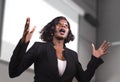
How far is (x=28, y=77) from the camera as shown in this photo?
260cm

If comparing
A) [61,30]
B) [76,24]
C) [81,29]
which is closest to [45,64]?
[61,30]

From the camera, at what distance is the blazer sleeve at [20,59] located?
0.93 meters

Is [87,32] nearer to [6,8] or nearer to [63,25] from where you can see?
[6,8]

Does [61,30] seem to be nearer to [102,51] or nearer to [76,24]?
[102,51]

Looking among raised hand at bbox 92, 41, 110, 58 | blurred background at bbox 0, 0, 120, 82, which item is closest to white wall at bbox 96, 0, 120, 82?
blurred background at bbox 0, 0, 120, 82

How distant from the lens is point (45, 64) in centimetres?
96

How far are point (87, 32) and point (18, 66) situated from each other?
10.1 feet

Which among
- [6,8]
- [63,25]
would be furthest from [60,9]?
[63,25]

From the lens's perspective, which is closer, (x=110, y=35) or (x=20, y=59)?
(x=20, y=59)

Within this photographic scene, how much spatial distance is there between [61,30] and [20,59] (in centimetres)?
19

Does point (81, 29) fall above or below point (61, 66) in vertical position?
below

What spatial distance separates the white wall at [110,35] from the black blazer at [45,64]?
2.84m

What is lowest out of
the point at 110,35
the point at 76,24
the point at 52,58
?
the point at 110,35

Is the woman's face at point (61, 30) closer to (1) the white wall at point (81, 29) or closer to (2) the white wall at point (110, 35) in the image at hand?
(1) the white wall at point (81, 29)
